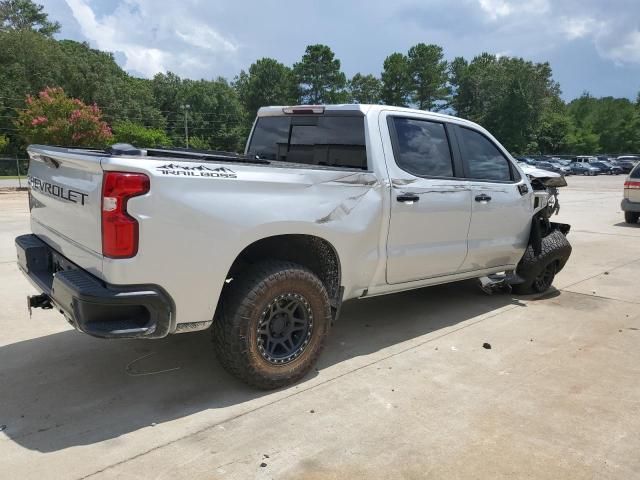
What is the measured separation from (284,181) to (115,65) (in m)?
84.1

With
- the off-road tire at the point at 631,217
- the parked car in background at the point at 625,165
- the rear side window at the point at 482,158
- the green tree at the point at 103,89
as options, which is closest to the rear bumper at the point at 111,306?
the rear side window at the point at 482,158

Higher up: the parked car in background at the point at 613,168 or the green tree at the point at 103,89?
the green tree at the point at 103,89

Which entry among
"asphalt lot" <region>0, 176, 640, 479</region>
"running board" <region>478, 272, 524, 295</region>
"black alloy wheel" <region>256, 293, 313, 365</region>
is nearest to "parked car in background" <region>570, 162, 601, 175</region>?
"running board" <region>478, 272, 524, 295</region>

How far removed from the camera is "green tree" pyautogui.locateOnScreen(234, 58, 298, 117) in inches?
3356

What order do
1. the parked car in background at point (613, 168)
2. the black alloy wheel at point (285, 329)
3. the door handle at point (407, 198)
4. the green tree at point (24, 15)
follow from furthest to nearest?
the green tree at point (24, 15) < the parked car in background at point (613, 168) < the door handle at point (407, 198) < the black alloy wheel at point (285, 329)

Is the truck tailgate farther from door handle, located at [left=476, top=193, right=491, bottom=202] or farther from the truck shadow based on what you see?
door handle, located at [left=476, top=193, right=491, bottom=202]

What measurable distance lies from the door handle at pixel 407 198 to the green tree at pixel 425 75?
85.7 metres

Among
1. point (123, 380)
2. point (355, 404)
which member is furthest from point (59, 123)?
point (355, 404)

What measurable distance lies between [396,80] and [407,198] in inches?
3403

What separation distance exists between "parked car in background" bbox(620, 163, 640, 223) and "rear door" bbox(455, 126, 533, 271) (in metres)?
8.95

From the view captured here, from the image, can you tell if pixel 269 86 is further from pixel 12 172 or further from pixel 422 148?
pixel 422 148

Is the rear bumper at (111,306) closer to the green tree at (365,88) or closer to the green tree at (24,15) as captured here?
the green tree at (24,15)

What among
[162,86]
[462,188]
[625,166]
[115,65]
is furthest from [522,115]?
[462,188]

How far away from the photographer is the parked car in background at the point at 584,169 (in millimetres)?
49094
